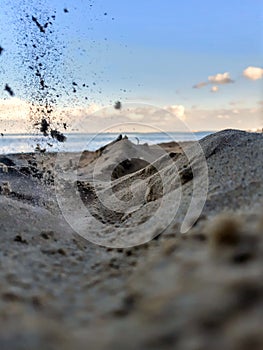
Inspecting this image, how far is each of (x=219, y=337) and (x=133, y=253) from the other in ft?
4.10

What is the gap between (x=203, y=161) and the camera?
132 inches

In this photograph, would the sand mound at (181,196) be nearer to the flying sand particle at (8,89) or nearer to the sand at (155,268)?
the sand at (155,268)

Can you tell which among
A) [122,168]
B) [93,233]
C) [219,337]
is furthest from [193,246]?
[122,168]

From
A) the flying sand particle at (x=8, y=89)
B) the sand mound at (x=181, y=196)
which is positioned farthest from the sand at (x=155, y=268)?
the flying sand particle at (x=8, y=89)

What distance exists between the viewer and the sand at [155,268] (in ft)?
3.19

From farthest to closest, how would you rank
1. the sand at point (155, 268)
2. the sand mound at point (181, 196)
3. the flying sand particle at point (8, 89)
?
the flying sand particle at point (8, 89), the sand mound at point (181, 196), the sand at point (155, 268)

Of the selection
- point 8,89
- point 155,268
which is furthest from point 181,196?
point 8,89

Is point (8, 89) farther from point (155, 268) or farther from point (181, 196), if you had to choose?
point (155, 268)

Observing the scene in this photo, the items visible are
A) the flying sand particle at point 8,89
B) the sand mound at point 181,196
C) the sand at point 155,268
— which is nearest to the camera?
the sand at point 155,268

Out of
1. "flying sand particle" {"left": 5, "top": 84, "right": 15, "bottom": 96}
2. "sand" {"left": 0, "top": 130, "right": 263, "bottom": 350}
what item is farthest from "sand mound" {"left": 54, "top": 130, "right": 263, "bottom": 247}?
"flying sand particle" {"left": 5, "top": 84, "right": 15, "bottom": 96}

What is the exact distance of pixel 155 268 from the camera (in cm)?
141

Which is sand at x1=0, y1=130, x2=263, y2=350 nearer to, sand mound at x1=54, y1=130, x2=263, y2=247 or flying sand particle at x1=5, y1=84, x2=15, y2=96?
sand mound at x1=54, y1=130, x2=263, y2=247

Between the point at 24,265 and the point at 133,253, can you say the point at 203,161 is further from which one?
the point at 24,265

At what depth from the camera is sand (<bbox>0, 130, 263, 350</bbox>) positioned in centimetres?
97
